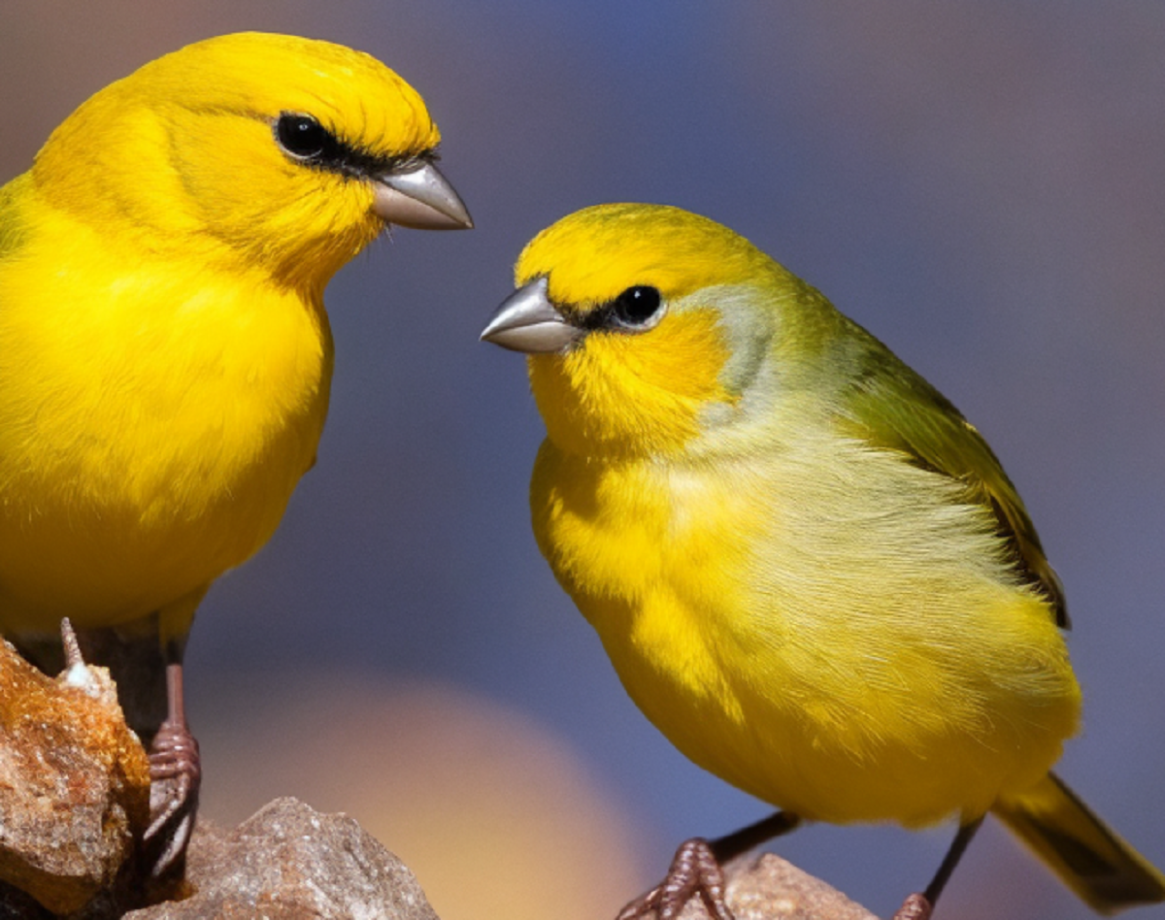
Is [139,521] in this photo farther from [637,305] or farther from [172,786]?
[637,305]

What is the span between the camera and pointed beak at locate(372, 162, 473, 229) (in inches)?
94.7

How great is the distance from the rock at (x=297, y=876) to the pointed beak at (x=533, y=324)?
73 centimetres

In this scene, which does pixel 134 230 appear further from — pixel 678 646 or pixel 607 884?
pixel 607 884

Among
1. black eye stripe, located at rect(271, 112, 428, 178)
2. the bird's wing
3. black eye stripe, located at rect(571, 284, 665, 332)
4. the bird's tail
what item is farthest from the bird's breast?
the bird's tail

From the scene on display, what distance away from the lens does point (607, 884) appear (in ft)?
13.5

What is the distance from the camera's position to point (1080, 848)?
10.5ft

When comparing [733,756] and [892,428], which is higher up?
[892,428]

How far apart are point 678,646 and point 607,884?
1.85 metres

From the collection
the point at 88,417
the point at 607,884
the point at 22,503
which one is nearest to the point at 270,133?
the point at 88,417

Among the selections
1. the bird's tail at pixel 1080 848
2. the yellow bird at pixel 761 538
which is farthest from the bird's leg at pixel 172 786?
the bird's tail at pixel 1080 848

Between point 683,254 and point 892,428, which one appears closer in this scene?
point 683,254

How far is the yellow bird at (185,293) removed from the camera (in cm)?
235

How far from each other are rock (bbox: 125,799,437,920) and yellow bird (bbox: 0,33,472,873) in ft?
0.55

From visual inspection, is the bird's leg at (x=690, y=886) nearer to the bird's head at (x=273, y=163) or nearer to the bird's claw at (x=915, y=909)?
the bird's claw at (x=915, y=909)
